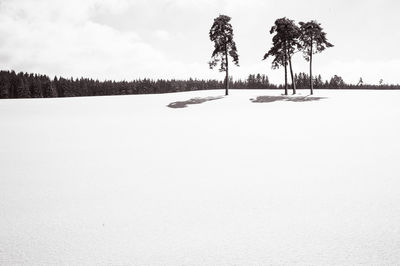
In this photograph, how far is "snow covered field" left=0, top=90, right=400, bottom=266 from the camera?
4440mm

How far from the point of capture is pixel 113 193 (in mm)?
7031

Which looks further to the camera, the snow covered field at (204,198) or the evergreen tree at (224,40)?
the evergreen tree at (224,40)

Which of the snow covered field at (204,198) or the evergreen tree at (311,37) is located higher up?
the evergreen tree at (311,37)

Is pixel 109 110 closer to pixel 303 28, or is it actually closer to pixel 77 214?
pixel 77 214

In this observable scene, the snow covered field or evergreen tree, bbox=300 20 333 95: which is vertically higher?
evergreen tree, bbox=300 20 333 95

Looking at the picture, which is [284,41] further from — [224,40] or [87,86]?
[87,86]

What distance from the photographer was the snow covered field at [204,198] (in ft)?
14.6

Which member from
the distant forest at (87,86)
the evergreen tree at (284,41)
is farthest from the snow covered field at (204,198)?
the distant forest at (87,86)

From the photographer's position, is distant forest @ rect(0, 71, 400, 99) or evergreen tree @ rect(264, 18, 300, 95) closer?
evergreen tree @ rect(264, 18, 300, 95)

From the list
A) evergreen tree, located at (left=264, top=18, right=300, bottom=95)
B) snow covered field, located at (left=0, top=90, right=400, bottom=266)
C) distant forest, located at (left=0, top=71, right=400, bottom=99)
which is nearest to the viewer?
snow covered field, located at (left=0, top=90, right=400, bottom=266)

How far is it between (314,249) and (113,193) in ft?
17.2

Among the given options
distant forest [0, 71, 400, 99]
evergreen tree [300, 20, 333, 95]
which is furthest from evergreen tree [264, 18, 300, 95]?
distant forest [0, 71, 400, 99]

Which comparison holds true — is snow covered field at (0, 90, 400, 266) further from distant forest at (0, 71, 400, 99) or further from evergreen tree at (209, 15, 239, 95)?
distant forest at (0, 71, 400, 99)

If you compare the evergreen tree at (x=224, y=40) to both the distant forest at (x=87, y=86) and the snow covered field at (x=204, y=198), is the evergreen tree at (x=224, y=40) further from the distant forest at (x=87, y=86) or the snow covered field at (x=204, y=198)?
the distant forest at (x=87, y=86)
